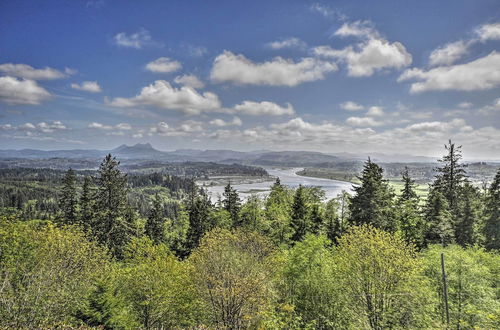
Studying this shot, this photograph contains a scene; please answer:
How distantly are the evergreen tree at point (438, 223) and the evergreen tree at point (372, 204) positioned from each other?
3889mm

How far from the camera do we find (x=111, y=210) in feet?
111

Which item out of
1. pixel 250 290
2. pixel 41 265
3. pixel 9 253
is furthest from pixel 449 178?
pixel 9 253

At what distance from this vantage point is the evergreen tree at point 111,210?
110 feet

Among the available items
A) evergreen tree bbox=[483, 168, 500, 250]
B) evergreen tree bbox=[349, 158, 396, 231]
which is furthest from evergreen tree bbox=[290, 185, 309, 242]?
evergreen tree bbox=[483, 168, 500, 250]

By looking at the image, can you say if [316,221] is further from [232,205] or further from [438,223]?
[232,205]

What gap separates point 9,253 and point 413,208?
150ft

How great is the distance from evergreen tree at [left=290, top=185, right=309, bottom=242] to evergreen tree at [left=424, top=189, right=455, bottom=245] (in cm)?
1518

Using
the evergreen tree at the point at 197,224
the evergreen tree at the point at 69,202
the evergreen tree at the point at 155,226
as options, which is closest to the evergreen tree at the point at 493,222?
the evergreen tree at the point at 197,224

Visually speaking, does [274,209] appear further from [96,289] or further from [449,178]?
[96,289]

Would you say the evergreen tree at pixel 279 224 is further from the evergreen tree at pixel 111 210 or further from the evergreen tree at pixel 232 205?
the evergreen tree at pixel 111 210

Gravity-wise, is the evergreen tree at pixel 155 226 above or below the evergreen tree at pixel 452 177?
below

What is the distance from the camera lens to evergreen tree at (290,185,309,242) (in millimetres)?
41625

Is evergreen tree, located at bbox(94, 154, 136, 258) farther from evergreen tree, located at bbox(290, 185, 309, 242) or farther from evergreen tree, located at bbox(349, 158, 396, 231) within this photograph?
evergreen tree, located at bbox(349, 158, 396, 231)

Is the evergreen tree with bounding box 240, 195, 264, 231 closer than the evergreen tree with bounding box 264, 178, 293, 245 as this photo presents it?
No
